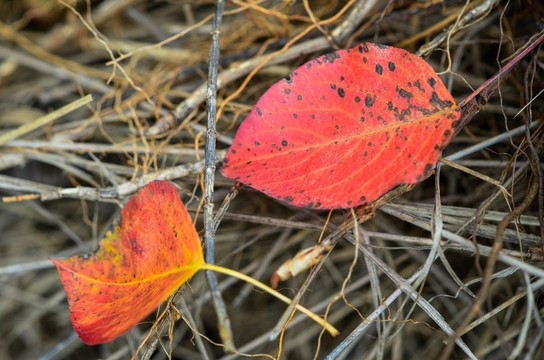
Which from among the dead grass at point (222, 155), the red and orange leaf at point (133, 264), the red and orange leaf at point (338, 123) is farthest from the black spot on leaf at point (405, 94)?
the red and orange leaf at point (133, 264)

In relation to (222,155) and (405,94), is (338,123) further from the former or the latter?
(222,155)

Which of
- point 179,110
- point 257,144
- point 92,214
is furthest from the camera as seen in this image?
point 92,214

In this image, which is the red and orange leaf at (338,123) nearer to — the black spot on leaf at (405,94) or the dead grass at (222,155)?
the black spot on leaf at (405,94)

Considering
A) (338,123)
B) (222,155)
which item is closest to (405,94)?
(338,123)

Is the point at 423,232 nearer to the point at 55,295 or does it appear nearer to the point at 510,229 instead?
the point at 510,229

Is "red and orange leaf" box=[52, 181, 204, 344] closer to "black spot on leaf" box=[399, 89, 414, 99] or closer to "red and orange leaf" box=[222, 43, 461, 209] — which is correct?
"red and orange leaf" box=[222, 43, 461, 209]

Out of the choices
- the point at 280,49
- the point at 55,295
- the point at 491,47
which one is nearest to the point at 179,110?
the point at 280,49
